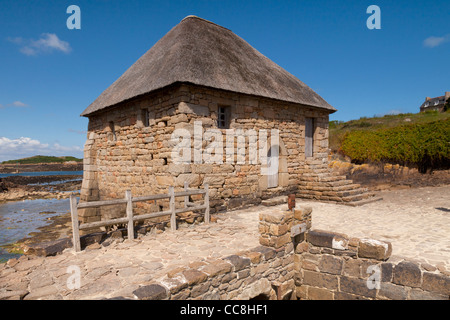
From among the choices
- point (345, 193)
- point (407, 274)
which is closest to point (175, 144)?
point (407, 274)

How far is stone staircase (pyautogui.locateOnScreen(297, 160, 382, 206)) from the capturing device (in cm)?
989

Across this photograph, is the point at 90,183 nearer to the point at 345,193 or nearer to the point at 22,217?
the point at 22,217

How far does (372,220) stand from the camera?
733 centimetres

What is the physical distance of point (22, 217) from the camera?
1490 cm

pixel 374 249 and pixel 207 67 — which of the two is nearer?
pixel 374 249

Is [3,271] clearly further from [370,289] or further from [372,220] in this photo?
[372,220]

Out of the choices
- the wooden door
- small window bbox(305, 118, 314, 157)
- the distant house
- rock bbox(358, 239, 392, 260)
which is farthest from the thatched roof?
the distant house

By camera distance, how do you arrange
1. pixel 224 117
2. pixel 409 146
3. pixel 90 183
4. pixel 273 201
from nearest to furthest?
pixel 224 117 → pixel 273 201 → pixel 90 183 → pixel 409 146

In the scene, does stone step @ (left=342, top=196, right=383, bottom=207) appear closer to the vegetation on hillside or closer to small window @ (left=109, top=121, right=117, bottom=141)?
the vegetation on hillside

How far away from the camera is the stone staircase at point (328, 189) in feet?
32.4

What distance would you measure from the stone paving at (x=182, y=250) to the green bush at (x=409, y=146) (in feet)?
18.2

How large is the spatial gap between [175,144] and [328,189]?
6347mm
